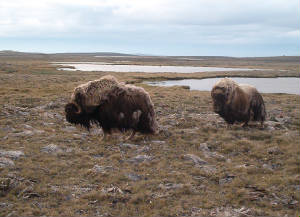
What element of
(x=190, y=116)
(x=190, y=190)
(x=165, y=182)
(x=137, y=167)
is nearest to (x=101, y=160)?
(x=137, y=167)

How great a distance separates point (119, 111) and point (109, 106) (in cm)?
34

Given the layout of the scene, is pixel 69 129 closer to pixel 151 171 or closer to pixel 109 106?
pixel 109 106

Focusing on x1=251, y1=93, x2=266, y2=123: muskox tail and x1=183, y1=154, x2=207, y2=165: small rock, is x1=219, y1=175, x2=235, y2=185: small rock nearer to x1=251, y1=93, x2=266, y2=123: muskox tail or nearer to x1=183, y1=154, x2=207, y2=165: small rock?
x1=183, y1=154, x2=207, y2=165: small rock

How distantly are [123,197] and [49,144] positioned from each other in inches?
152

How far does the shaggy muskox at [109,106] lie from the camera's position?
349 inches

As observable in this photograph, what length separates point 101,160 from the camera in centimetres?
751

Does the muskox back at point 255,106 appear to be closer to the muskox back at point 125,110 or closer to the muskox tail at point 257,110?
the muskox tail at point 257,110

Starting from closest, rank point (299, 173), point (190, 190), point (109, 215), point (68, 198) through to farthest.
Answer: point (109, 215)
point (68, 198)
point (190, 190)
point (299, 173)

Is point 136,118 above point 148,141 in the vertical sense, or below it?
above

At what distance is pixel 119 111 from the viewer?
358 inches

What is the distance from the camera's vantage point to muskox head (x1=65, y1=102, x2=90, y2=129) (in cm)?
890

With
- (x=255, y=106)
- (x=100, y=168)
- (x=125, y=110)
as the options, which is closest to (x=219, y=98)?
(x=255, y=106)

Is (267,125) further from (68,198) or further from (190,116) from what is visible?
(68,198)

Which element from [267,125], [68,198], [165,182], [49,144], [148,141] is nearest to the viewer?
[68,198]
